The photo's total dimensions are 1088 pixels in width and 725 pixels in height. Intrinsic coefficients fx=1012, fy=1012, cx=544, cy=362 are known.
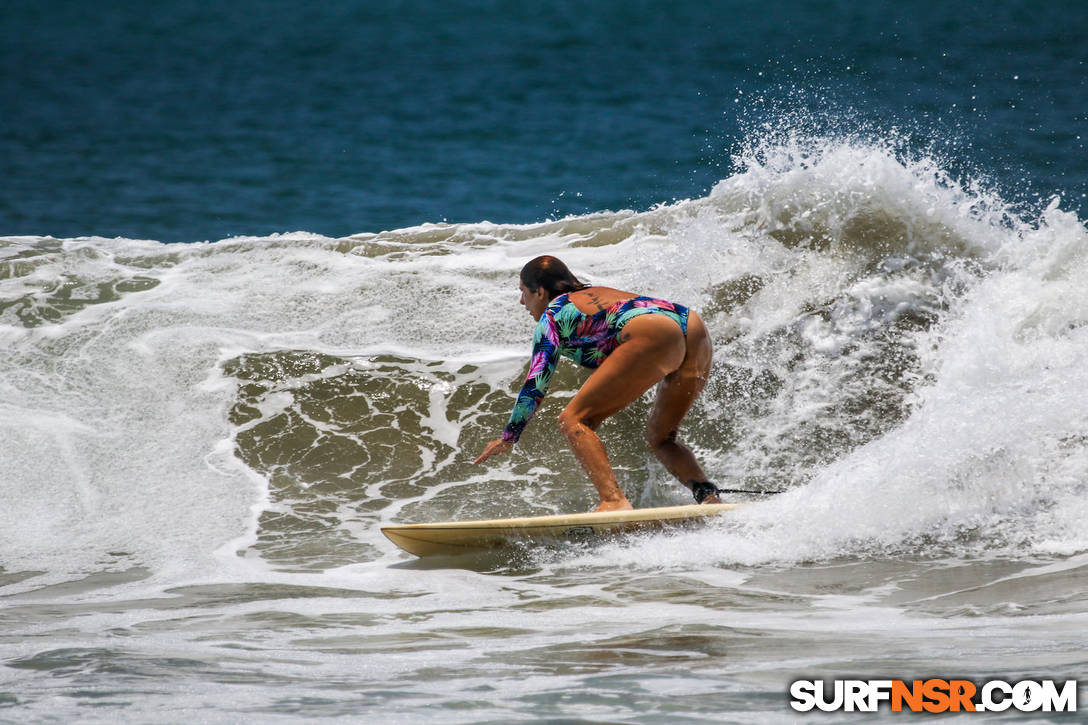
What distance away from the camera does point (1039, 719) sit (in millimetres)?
1889

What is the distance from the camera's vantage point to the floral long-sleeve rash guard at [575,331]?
439 cm

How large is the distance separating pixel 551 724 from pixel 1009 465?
3072 mm

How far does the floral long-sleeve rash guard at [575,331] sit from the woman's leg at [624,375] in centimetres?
7

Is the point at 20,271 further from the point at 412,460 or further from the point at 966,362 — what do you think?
the point at 966,362

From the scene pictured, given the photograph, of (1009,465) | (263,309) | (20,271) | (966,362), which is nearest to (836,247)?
(966,362)

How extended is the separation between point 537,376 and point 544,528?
659 millimetres

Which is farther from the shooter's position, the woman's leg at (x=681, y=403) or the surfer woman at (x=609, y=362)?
the woman's leg at (x=681, y=403)

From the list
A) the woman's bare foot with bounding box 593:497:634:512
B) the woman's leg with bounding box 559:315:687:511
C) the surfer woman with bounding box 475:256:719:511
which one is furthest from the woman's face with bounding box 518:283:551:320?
the woman's bare foot with bounding box 593:497:634:512

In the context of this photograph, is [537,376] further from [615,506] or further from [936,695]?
[936,695]

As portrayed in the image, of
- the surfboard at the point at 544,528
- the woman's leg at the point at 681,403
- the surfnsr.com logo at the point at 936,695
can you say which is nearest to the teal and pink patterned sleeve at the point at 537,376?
the surfboard at the point at 544,528

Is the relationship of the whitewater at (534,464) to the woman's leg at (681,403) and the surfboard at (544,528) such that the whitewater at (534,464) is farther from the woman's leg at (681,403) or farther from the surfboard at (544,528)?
the woman's leg at (681,403)

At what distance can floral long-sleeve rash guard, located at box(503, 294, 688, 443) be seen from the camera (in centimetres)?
439

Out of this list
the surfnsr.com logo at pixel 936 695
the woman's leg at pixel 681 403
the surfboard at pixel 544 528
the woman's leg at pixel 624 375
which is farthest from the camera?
the woman's leg at pixel 681 403

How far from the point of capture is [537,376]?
4383 mm
